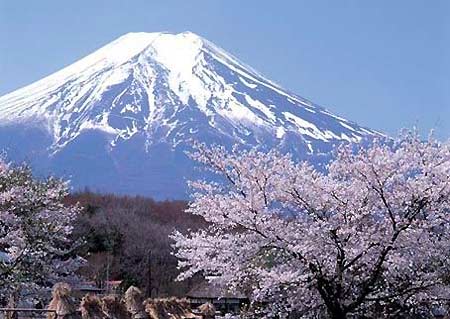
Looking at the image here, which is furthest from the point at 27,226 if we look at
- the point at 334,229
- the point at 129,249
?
the point at 129,249

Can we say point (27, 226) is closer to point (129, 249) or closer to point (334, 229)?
point (334, 229)

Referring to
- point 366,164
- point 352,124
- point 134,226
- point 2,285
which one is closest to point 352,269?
point 366,164

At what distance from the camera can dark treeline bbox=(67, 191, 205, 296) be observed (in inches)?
1215

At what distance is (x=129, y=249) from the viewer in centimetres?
3478

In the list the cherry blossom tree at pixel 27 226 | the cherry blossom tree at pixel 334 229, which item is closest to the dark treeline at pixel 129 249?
the cherry blossom tree at pixel 27 226

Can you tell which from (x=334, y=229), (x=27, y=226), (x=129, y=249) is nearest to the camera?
(x=334, y=229)

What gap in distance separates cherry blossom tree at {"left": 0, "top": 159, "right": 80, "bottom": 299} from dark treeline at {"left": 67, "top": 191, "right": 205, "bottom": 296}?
46.6 feet

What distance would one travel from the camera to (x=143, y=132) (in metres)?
110

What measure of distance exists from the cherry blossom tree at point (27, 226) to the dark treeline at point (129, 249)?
14.2 m

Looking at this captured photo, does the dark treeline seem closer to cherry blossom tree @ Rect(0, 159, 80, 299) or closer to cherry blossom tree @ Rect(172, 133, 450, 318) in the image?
cherry blossom tree @ Rect(0, 159, 80, 299)

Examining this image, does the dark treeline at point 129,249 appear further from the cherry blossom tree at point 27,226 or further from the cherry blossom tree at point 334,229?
the cherry blossom tree at point 334,229

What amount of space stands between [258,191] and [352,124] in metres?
87.0

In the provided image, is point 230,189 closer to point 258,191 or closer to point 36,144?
point 258,191

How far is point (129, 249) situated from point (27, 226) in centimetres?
2275
